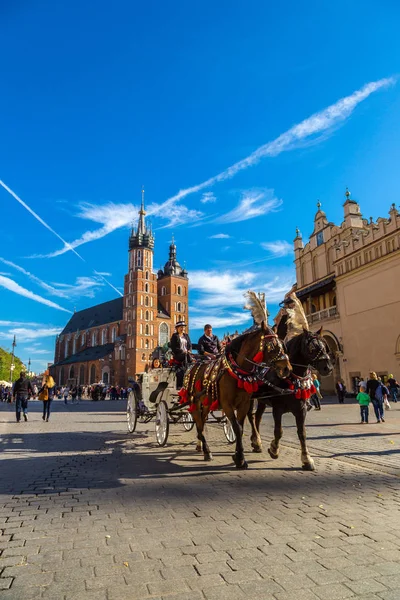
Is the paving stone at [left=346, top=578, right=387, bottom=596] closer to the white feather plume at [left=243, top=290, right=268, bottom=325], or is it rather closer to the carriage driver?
the white feather plume at [left=243, top=290, right=268, bottom=325]

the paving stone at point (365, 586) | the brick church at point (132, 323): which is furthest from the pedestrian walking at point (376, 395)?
the brick church at point (132, 323)

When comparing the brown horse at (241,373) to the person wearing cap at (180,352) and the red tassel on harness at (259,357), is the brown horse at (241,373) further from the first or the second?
the person wearing cap at (180,352)

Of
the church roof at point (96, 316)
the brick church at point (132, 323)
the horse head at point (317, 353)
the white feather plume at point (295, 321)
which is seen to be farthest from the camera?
the church roof at point (96, 316)

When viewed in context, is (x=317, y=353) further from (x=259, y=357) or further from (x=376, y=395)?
(x=376, y=395)

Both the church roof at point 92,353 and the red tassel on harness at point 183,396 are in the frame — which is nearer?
the red tassel on harness at point 183,396

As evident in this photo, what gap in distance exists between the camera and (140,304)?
88312 millimetres

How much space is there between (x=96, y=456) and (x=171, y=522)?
4.37 metres

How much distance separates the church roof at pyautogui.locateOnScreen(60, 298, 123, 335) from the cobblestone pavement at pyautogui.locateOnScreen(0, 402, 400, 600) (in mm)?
93237

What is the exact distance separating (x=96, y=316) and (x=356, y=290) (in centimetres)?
9004

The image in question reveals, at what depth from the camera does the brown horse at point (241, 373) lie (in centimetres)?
627

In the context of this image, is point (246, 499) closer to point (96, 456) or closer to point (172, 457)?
point (172, 457)

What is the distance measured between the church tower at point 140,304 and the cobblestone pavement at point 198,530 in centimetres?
7665

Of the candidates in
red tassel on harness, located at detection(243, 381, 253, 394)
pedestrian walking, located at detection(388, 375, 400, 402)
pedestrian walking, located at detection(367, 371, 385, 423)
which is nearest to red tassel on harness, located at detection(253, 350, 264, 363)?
red tassel on harness, located at detection(243, 381, 253, 394)

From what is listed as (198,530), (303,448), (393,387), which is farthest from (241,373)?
(393,387)
